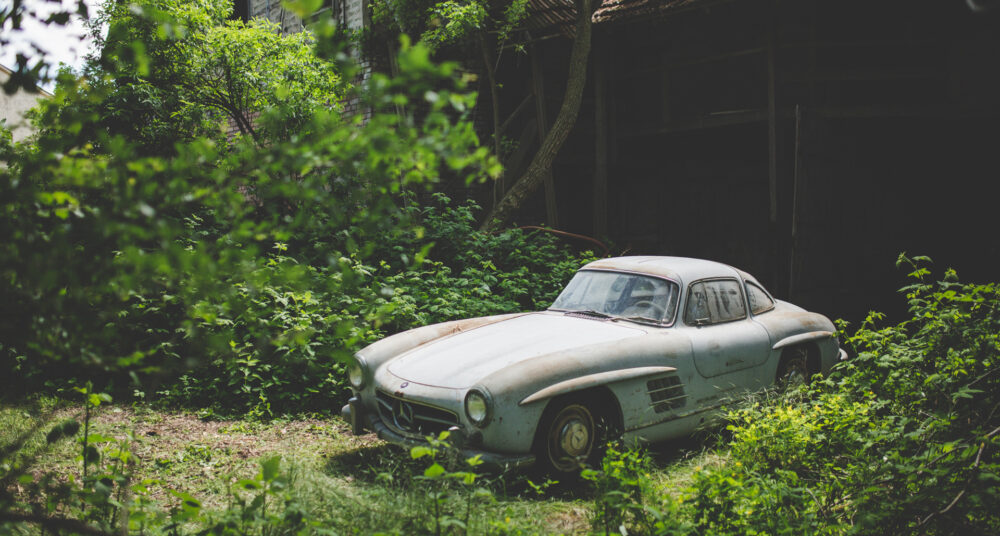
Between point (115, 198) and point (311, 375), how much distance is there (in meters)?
4.38

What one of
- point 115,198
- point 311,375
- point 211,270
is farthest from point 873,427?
point 311,375

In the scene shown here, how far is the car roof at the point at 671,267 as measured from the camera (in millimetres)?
5070

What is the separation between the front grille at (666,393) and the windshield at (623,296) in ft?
1.67

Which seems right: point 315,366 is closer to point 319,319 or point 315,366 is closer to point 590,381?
point 319,319

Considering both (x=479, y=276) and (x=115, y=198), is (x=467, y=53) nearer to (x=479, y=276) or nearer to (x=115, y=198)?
(x=479, y=276)

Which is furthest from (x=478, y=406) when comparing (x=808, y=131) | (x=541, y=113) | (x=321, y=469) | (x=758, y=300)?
(x=541, y=113)

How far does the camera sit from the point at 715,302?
517cm

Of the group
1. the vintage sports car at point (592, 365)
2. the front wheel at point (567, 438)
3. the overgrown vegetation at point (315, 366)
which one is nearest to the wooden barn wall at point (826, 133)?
the vintage sports car at point (592, 365)

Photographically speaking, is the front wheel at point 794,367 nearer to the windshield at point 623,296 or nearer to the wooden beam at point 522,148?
the windshield at point 623,296

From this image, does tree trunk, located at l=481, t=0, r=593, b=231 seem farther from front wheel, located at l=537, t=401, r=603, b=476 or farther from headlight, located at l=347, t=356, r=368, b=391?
front wheel, located at l=537, t=401, r=603, b=476

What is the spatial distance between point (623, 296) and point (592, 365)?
1.18 m

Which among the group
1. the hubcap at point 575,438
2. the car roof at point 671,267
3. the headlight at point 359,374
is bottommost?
the hubcap at point 575,438

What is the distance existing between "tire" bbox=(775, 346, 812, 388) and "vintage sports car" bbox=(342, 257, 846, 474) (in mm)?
16

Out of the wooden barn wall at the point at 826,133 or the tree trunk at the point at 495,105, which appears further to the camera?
the tree trunk at the point at 495,105
